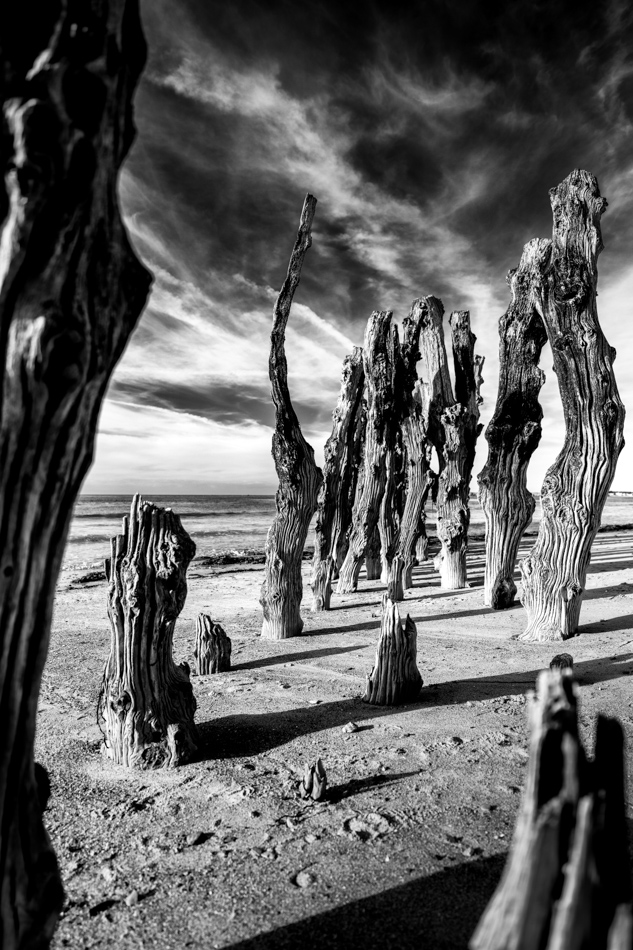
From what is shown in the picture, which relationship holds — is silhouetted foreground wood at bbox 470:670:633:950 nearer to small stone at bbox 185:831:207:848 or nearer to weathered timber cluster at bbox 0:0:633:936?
weathered timber cluster at bbox 0:0:633:936

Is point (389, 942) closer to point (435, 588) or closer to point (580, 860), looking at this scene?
point (580, 860)

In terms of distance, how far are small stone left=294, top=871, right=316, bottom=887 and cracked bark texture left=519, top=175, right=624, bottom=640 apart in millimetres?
4991

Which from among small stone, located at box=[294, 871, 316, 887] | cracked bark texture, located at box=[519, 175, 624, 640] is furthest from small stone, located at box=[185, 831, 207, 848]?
cracked bark texture, located at box=[519, 175, 624, 640]

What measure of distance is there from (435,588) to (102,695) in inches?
331

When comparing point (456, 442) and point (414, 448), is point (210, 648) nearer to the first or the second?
point (414, 448)

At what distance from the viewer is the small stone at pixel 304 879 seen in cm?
257

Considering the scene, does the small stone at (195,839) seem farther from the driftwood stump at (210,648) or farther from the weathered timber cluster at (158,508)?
the driftwood stump at (210,648)

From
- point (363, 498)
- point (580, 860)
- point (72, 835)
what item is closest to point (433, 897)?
point (580, 860)

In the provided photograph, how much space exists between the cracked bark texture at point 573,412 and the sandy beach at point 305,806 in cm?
67

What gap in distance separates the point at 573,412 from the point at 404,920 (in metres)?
5.77

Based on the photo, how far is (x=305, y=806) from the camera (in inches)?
127

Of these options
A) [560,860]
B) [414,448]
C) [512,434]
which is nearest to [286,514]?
[512,434]

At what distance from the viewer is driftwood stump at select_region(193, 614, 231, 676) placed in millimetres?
6066

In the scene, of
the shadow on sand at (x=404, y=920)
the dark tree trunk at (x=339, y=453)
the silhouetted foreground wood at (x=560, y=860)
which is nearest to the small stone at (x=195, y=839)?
the shadow on sand at (x=404, y=920)
